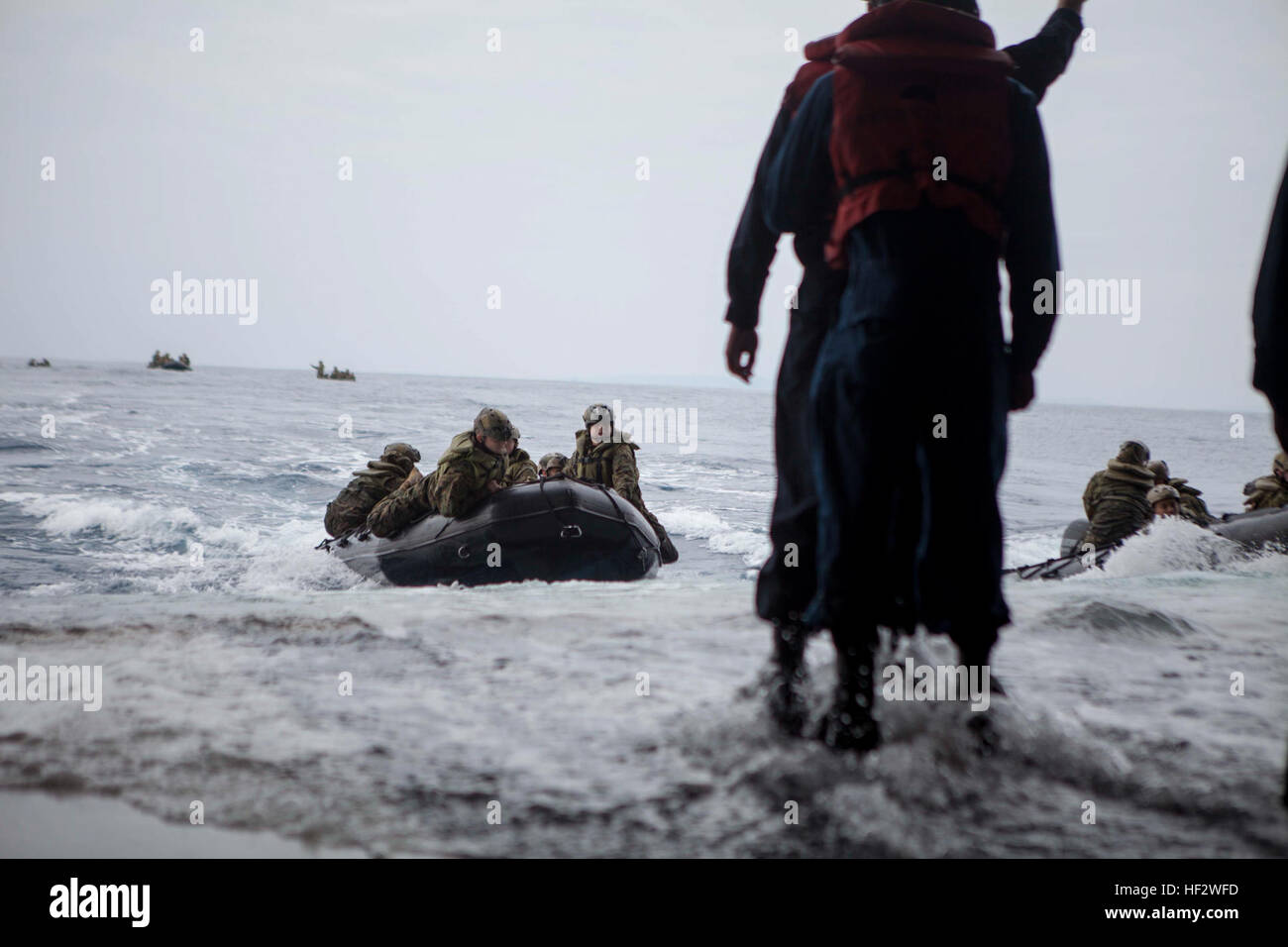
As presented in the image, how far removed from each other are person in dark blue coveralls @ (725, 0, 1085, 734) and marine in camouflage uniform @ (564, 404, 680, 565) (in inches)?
246

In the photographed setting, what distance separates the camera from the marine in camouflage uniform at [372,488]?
8547 mm

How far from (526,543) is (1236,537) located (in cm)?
576

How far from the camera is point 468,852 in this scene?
158 cm

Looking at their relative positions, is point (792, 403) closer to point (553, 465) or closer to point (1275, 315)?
point (1275, 315)

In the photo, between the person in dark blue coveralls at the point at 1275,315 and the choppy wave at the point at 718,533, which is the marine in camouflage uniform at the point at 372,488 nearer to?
the choppy wave at the point at 718,533

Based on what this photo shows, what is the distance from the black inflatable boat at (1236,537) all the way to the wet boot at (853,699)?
243 inches

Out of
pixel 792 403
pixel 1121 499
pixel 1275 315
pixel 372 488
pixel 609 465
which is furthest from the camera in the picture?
pixel 609 465

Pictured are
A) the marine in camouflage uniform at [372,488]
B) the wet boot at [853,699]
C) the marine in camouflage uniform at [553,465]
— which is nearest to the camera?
the wet boot at [853,699]

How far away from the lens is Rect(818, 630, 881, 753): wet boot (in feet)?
6.28

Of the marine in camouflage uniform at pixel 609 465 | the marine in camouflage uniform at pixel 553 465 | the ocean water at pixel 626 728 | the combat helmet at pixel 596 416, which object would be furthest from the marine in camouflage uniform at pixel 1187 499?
the marine in camouflage uniform at pixel 553 465

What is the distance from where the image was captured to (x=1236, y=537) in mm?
7785

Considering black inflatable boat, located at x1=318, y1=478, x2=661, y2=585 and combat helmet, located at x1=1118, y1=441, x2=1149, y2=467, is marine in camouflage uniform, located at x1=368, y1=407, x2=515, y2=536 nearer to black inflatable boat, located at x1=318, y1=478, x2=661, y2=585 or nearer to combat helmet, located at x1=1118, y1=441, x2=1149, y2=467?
black inflatable boat, located at x1=318, y1=478, x2=661, y2=585

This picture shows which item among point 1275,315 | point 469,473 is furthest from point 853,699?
point 469,473
